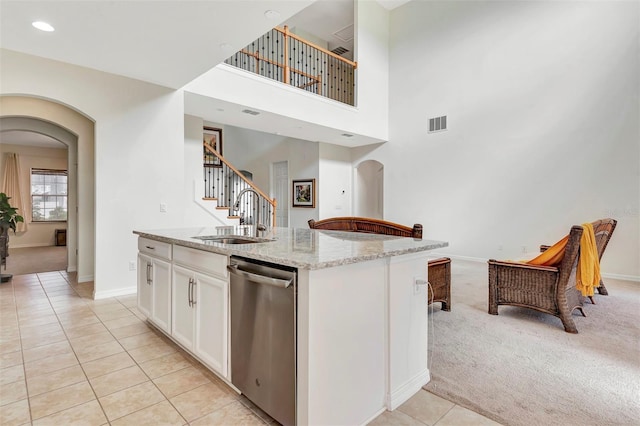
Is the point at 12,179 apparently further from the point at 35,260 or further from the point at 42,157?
the point at 35,260

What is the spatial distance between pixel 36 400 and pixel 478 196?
696 cm

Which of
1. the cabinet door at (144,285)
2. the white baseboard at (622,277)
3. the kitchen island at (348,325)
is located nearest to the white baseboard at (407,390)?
the kitchen island at (348,325)

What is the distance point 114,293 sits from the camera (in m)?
4.00

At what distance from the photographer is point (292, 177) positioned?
8.94m

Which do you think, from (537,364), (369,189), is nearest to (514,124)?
(369,189)

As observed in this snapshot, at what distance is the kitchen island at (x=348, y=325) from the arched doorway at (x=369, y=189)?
277 inches

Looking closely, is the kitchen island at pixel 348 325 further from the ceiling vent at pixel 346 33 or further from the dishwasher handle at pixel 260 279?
the ceiling vent at pixel 346 33

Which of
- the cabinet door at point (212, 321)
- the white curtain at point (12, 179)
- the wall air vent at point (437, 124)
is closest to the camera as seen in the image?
the cabinet door at point (212, 321)

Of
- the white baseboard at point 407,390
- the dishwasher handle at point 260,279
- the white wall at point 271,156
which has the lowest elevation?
the white baseboard at point 407,390

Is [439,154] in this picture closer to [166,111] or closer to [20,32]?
[166,111]

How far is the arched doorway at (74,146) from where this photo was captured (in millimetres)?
4043

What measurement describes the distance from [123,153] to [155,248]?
6.54 ft

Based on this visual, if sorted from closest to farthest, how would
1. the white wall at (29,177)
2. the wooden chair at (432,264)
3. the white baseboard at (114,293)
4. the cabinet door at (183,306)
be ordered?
the cabinet door at (183,306) < the wooden chair at (432,264) < the white baseboard at (114,293) < the white wall at (29,177)

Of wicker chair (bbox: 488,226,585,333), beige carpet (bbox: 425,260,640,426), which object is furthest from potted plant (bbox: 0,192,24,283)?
wicker chair (bbox: 488,226,585,333)
